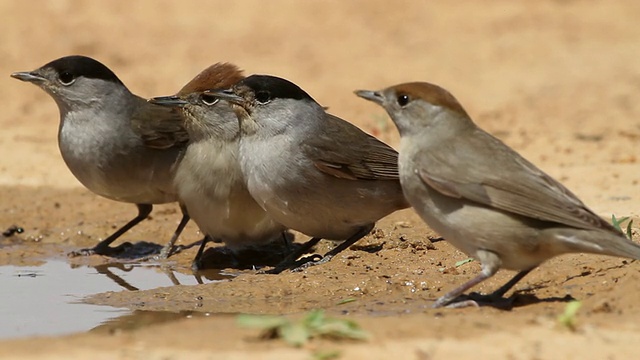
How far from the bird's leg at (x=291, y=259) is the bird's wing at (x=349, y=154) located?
0.83 meters

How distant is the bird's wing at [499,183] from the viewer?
22.2 ft

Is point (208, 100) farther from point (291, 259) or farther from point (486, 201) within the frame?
point (486, 201)

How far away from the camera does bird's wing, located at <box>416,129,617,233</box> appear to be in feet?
22.2

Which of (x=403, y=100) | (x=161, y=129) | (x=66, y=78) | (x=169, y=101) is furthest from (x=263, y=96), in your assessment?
(x=66, y=78)

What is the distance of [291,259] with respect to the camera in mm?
9234

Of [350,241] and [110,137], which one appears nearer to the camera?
[350,241]

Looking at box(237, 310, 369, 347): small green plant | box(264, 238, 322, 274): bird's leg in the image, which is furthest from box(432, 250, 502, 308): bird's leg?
box(264, 238, 322, 274): bird's leg

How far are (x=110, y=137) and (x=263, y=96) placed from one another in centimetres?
180

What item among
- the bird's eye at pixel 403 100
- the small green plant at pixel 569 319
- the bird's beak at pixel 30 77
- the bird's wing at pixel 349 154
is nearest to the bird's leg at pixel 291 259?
the bird's wing at pixel 349 154

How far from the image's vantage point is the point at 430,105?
7387mm

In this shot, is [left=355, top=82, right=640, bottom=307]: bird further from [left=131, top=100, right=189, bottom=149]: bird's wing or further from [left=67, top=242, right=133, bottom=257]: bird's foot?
[left=67, top=242, right=133, bottom=257]: bird's foot

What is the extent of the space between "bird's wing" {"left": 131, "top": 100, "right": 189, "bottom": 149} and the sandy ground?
101 centimetres

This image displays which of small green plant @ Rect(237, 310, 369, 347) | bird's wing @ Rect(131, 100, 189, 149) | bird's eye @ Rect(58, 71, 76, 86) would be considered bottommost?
small green plant @ Rect(237, 310, 369, 347)

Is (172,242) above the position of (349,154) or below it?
below
